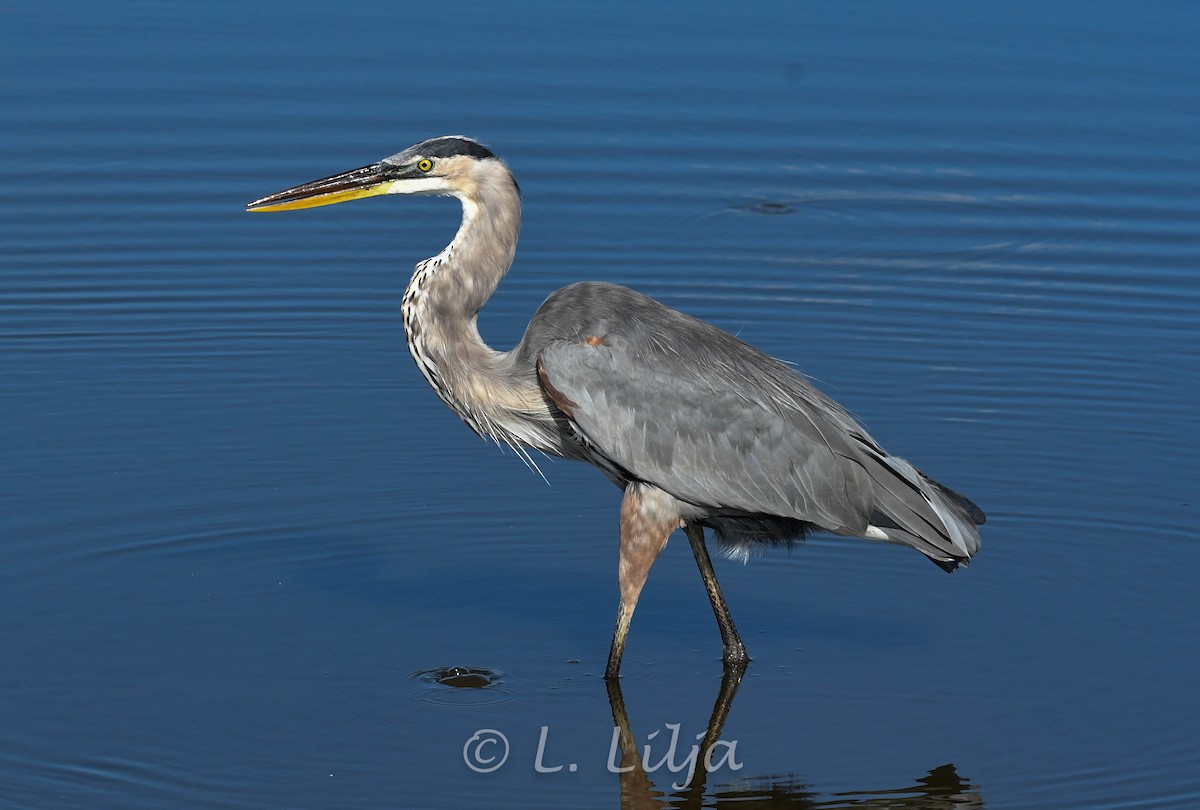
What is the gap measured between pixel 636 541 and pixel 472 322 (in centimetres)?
128

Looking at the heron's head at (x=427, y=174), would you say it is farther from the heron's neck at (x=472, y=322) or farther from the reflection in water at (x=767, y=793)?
the reflection in water at (x=767, y=793)

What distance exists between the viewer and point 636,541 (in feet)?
29.2

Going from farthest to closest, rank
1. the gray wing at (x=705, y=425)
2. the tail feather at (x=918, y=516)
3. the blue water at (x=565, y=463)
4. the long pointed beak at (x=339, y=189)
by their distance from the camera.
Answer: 1. the long pointed beak at (x=339, y=189)
2. the tail feather at (x=918, y=516)
3. the gray wing at (x=705, y=425)
4. the blue water at (x=565, y=463)

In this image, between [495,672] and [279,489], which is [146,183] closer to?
[279,489]

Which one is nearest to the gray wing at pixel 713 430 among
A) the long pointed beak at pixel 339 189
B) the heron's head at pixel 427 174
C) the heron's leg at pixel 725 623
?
the heron's leg at pixel 725 623

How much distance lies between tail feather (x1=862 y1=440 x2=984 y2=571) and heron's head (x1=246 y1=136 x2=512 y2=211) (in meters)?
2.13

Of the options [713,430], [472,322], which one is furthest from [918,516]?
[472,322]

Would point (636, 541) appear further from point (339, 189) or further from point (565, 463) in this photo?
point (565, 463)

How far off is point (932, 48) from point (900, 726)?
434 inches

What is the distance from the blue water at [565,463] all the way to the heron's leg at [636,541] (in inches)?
10.9

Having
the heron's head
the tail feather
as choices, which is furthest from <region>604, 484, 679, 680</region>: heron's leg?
the heron's head

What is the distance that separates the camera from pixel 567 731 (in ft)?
27.8

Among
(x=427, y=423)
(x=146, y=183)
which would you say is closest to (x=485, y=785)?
(x=427, y=423)

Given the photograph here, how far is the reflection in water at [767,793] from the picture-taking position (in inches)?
312
